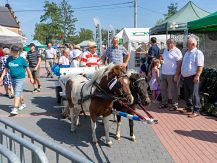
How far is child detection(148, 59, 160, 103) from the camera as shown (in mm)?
10445

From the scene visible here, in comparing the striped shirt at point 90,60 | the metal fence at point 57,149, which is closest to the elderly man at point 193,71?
the striped shirt at point 90,60

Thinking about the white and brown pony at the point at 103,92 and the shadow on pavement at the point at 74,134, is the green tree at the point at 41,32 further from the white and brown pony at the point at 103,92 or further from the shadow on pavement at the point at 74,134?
the white and brown pony at the point at 103,92

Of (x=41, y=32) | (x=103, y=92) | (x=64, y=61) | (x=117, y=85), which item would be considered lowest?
(x=103, y=92)

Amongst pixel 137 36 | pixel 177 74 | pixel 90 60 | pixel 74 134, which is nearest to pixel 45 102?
pixel 90 60

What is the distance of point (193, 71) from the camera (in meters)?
8.29

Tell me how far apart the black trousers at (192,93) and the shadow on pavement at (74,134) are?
2.56m

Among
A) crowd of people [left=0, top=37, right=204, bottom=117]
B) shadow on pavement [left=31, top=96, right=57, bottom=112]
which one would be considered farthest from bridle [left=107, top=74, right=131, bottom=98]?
shadow on pavement [left=31, top=96, right=57, bottom=112]

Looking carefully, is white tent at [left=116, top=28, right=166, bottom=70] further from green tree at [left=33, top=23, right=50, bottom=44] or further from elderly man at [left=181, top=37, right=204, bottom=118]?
green tree at [left=33, top=23, right=50, bottom=44]

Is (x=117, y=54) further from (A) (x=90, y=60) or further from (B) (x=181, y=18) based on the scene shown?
(B) (x=181, y=18)

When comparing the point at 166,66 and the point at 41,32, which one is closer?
the point at 166,66

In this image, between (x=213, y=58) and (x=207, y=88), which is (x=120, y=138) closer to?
(x=207, y=88)

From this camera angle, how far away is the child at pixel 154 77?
34.3 ft

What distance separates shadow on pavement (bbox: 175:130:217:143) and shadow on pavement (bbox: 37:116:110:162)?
5.62 ft

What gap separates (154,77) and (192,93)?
2322 millimetres
